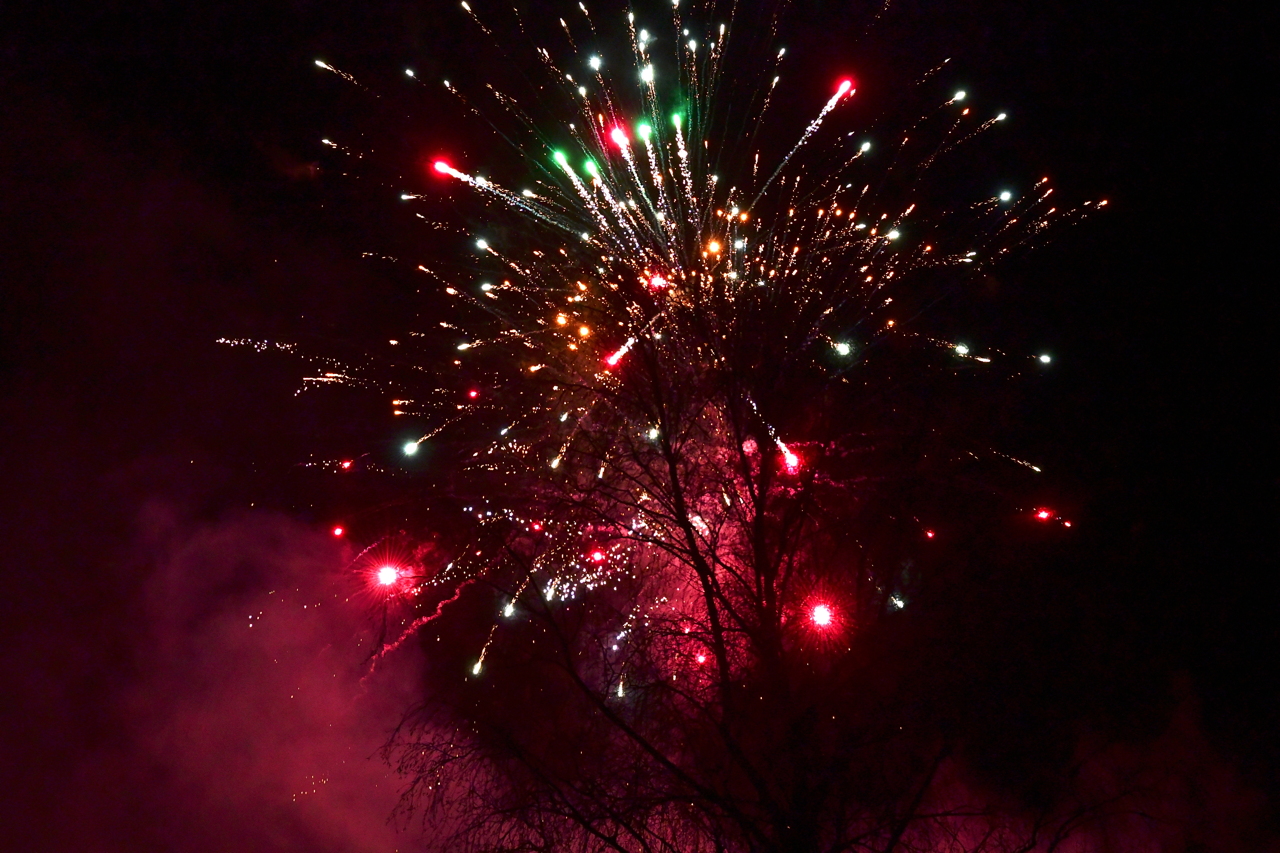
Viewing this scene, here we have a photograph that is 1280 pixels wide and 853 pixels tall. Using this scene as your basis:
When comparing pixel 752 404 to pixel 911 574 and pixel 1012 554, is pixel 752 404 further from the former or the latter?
pixel 1012 554

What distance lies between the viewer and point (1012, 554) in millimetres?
6504

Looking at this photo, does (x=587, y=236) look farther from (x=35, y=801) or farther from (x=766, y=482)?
(x=35, y=801)

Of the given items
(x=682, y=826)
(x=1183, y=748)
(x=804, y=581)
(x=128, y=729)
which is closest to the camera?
(x=682, y=826)

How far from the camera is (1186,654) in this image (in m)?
7.75

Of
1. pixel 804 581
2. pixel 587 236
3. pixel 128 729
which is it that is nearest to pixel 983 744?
pixel 804 581

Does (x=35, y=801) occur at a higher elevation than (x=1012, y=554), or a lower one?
higher

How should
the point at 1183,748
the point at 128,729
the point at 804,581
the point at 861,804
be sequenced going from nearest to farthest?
the point at 861,804, the point at 804,581, the point at 1183,748, the point at 128,729

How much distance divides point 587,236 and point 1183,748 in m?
7.91

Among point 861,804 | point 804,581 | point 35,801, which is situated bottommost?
point 861,804

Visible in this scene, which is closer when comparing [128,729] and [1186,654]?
[1186,654]

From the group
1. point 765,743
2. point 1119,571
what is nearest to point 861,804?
point 765,743

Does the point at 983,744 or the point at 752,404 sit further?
the point at 983,744

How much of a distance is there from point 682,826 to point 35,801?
23.3ft

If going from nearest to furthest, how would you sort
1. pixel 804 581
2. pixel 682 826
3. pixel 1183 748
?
pixel 682 826, pixel 804 581, pixel 1183 748
